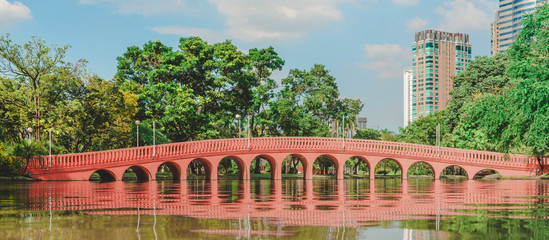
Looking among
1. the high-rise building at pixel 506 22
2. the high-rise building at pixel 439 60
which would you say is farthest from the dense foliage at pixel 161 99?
the high-rise building at pixel 439 60

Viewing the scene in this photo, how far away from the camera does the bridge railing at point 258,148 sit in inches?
1240

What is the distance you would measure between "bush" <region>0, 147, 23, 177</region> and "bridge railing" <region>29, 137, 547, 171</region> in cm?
126

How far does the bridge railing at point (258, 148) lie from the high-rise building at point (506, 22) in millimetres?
134027

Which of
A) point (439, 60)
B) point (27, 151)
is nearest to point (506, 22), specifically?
point (439, 60)

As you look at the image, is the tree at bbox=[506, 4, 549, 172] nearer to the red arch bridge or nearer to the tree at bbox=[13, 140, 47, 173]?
the red arch bridge

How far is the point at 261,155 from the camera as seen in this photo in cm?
3750

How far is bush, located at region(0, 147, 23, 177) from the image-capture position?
2862 centimetres

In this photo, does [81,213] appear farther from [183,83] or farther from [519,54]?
[183,83]

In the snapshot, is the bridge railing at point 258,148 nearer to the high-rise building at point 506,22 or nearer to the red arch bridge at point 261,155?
the red arch bridge at point 261,155

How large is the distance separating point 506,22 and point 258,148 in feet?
495

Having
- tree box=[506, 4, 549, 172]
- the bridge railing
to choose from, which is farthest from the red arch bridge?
tree box=[506, 4, 549, 172]

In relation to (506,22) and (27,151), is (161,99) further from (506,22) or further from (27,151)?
(506,22)

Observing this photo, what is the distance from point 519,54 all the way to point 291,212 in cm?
1754

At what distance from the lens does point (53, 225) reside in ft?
23.8
